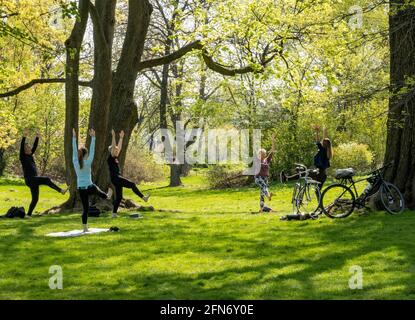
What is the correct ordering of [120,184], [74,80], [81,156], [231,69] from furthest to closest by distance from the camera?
[231,69]
[74,80]
[120,184]
[81,156]

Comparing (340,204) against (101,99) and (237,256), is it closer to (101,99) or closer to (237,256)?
(237,256)

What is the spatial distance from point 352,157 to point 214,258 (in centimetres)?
2431

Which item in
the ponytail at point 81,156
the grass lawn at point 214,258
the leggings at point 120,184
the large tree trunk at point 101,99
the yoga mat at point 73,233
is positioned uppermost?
the large tree trunk at point 101,99

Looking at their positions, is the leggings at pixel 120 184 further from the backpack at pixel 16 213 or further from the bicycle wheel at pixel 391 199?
the bicycle wheel at pixel 391 199

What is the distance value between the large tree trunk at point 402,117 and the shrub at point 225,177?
68.7ft

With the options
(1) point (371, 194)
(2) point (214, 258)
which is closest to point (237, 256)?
(2) point (214, 258)

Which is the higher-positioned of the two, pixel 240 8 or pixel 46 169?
pixel 240 8

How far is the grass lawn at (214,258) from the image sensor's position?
895cm

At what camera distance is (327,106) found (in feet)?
56.4

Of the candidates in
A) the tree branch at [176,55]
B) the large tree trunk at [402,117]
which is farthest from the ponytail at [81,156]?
the tree branch at [176,55]

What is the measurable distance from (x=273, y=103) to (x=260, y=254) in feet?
93.6

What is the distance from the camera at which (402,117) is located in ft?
54.7

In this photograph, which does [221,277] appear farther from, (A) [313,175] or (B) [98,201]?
(B) [98,201]
